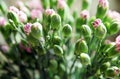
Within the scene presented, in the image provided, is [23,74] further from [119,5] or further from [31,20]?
[119,5]

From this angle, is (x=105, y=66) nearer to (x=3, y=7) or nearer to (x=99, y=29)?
(x=99, y=29)

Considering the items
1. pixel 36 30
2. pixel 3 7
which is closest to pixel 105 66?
pixel 36 30

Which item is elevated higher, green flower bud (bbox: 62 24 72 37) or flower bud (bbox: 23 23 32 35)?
green flower bud (bbox: 62 24 72 37)

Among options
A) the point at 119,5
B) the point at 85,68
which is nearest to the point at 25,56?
the point at 85,68

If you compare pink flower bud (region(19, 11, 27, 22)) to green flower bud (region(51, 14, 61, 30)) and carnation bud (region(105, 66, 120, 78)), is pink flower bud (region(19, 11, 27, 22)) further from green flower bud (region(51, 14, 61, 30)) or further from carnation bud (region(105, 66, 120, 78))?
carnation bud (region(105, 66, 120, 78))

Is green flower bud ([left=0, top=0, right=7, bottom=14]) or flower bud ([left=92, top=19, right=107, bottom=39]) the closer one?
flower bud ([left=92, top=19, right=107, bottom=39])

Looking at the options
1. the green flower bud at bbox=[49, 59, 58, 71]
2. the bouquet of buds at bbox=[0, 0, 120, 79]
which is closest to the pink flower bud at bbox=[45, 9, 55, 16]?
the bouquet of buds at bbox=[0, 0, 120, 79]

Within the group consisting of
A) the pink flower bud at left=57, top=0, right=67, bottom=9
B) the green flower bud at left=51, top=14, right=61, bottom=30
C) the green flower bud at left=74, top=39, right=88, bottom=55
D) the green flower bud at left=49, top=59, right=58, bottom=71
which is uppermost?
the pink flower bud at left=57, top=0, right=67, bottom=9
